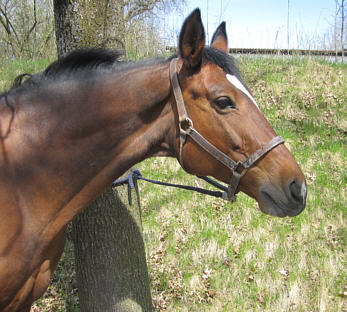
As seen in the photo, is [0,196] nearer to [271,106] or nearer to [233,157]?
[233,157]

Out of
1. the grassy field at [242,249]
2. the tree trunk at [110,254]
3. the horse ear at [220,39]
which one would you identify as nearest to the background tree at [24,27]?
the grassy field at [242,249]

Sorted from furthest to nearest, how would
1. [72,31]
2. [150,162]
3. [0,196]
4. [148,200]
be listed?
1. [150,162]
2. [148,200]
3. [72,31]
4. [0,196]

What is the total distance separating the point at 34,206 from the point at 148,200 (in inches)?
126

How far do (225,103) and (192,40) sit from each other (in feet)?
1.39

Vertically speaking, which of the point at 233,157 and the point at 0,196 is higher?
the point at 233,157

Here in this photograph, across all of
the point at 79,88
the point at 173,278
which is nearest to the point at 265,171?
the point at 79,88

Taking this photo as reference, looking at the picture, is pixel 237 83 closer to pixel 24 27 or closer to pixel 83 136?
pixel 83 136

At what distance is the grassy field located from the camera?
356 cm

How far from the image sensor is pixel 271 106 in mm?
7844

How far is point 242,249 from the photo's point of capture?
420 centimetres

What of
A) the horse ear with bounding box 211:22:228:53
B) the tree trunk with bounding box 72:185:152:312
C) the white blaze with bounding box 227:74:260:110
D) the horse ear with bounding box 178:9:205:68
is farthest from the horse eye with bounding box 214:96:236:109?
the tree trunk with bounding box 72:185:152:312

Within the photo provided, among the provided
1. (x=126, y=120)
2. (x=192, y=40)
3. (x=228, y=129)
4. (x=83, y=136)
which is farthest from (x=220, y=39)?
(x=83, y=136)

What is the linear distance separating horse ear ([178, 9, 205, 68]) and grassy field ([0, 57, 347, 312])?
5.11 ft

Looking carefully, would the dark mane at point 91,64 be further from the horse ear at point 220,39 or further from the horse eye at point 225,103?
the horse ear at point 220,39
